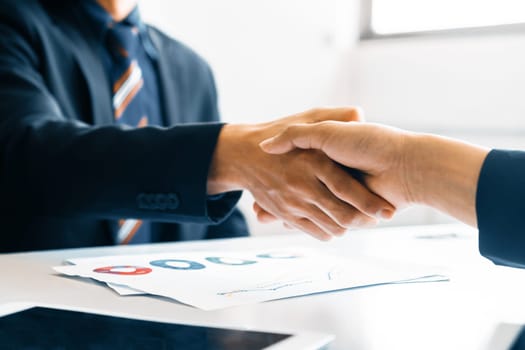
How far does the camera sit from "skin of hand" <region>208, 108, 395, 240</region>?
35.4 inches

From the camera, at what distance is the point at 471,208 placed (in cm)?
68

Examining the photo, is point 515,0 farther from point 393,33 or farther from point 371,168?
point 371,168

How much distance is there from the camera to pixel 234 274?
739mm

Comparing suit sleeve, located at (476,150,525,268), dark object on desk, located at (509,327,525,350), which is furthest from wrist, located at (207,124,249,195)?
dark object on desk, located at (509,327,525,350)

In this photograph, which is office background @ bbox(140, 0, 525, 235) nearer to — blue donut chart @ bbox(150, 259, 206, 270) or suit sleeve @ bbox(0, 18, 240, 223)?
suit sleeve @ bbox(0, 18, 240, 223)

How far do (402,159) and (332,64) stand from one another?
1773 millimetres

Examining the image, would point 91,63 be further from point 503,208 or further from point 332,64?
point 332,64

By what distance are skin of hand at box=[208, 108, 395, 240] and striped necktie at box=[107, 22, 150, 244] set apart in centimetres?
42

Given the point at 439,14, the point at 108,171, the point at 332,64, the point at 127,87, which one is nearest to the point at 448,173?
the point at 108,171

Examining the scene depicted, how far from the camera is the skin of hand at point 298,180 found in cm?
90

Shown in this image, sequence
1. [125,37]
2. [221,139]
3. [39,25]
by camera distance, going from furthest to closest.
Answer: [125,37] < [39,25] < [221,139]

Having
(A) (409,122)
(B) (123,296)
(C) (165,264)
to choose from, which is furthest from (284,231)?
(B) (123,296)

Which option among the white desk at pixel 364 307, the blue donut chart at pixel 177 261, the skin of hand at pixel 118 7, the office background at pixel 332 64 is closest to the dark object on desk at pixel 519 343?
the white desk at pixel 364 307

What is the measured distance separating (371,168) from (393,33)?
1.84 metres
